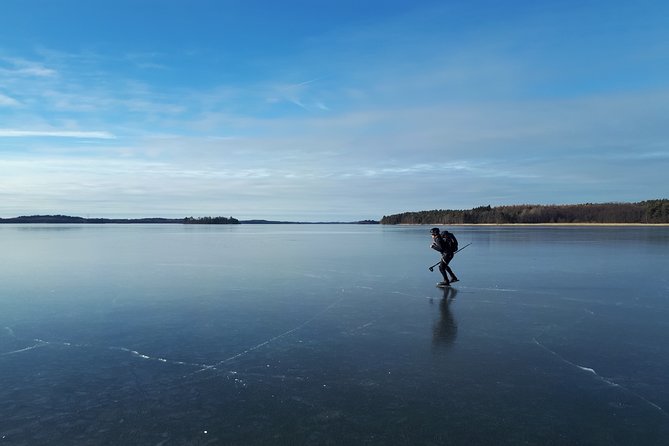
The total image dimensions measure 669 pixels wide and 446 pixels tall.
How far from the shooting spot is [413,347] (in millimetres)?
4523

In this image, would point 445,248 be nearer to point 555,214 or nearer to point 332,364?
point 332,364

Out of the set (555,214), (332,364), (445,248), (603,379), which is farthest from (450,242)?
(555,214)

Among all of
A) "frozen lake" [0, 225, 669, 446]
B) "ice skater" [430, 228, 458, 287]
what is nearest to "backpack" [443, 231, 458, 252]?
"ice skater" [430, 228, 458, 287]

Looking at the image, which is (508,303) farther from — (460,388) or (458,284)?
(460,388)

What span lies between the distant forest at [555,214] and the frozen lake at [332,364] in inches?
A: 2837

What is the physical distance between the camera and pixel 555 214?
279 ft

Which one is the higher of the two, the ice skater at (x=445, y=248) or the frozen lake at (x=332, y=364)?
the ice skater at (x=445, y=248)

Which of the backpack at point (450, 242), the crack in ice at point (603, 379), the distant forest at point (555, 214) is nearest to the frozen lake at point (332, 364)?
the crack in ice at point (603, 379)

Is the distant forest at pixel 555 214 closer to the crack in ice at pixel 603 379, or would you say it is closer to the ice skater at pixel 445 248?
the ice skater at pixel 445 248

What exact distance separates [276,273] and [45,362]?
19.6 ft

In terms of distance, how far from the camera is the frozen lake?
112 inches

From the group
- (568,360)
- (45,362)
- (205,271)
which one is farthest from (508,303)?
(205,271)

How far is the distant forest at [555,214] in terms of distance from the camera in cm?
7169

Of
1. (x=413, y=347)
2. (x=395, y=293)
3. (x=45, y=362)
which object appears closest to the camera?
(x=45, y=362)
